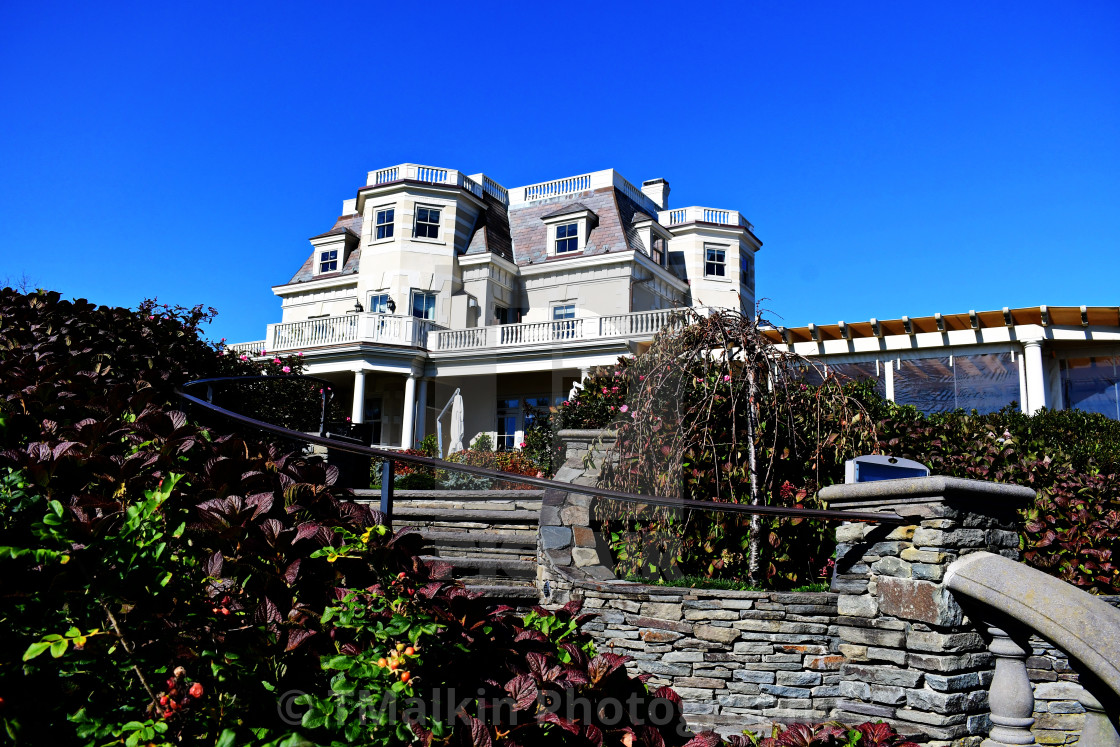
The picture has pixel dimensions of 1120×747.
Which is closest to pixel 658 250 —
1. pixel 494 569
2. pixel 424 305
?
pixel 424 305

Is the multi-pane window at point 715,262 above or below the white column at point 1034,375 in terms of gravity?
above

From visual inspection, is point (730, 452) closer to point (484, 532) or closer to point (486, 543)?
point (486, 543)

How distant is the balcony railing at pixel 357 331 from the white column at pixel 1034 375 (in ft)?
50.1

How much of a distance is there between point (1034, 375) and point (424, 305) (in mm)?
16844

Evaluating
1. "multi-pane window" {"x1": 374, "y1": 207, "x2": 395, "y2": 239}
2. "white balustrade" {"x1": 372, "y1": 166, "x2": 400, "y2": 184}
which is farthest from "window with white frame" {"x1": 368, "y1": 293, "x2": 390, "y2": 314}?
"white balustrade" {"x1": 372, "y1": 166, "x2": 400, "y2": 184}

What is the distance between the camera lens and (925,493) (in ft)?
12.7

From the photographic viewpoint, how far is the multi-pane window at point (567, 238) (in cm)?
2459

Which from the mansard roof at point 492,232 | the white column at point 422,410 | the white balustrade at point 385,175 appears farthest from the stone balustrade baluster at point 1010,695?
the white balustrade at point 385,175

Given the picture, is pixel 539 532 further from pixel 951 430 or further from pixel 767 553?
pixel 951 430

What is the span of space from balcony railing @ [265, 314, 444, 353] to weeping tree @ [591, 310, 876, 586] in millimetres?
16272

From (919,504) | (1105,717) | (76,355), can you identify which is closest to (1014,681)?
(1105,717)

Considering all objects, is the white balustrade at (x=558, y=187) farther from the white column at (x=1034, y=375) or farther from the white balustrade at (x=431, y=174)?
the white column at (x=1034, y=375)

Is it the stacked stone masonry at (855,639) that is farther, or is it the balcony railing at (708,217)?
the balcony railing at (708,217)

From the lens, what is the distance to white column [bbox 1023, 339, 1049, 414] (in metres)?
15.1
